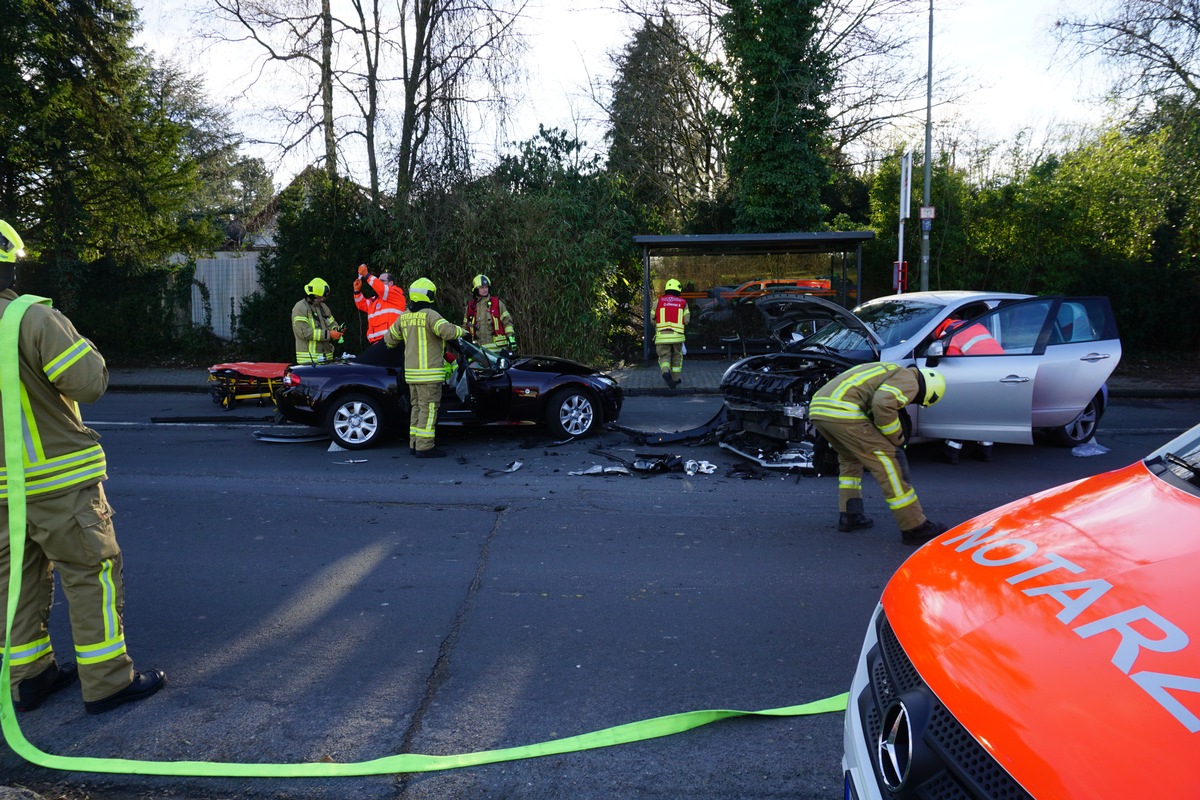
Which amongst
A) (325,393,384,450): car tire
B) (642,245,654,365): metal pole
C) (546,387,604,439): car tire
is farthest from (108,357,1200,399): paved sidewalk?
(325,393,384,450): car tire

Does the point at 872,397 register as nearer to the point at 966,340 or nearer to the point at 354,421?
the point at 966,340

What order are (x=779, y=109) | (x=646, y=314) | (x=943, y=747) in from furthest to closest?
(x=779, y=109) → (x=646, y=314) → (x=943, y=747)

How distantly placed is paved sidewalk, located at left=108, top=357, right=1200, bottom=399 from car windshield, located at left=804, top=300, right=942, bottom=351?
Answer: 4.17m

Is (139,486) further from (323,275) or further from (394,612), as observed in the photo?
(323,275)

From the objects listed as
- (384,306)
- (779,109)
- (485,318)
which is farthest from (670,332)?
(779,109)

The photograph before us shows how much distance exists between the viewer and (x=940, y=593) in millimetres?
2236

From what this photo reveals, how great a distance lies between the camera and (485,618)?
15.1 feet

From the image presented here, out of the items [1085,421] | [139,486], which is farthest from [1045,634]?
[1085,421]

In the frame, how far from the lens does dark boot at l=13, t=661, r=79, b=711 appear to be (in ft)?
11.8

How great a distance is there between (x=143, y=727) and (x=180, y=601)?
1.51m

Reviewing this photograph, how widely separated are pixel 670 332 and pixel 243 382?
22.1ft

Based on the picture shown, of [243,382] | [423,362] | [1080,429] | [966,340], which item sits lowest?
[1080,429]

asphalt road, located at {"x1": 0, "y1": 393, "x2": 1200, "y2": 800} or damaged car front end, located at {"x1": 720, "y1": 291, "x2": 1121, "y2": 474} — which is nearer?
asphalt road, located at {"x1": 0, "y1": 393, "x2": 1200, "y2": 800}

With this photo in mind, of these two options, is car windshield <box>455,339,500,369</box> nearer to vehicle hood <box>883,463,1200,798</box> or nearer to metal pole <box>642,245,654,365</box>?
vehicle hood <box>883,463,1200,798</box>
